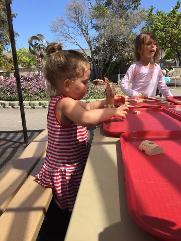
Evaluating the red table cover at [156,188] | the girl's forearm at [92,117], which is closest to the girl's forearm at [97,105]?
the girl's forearm at [92,117]

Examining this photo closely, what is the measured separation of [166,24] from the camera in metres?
29.4

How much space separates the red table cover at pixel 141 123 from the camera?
2008mm

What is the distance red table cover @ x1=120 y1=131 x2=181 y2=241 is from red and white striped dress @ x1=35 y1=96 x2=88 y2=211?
52 centimetres

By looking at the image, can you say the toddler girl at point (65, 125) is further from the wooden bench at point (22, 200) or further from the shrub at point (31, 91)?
the shrub at point (31, 91)

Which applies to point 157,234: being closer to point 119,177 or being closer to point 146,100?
point 119,177

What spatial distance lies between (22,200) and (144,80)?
2231mm

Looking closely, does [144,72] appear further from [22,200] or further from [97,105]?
[22,200]

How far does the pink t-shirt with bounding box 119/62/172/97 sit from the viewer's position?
3.91 m

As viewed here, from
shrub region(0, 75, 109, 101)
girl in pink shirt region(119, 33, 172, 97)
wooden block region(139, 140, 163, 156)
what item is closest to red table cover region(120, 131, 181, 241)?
wooden block region(139, 140, 163, 156)

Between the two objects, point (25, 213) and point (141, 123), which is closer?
point (25, 213)

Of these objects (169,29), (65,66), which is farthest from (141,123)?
(169,29)

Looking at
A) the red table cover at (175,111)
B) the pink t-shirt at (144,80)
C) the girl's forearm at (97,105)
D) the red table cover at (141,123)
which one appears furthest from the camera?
the pink t-shirt at (144,80)

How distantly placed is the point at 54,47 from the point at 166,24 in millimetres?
28287

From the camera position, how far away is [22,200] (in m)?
2.10
